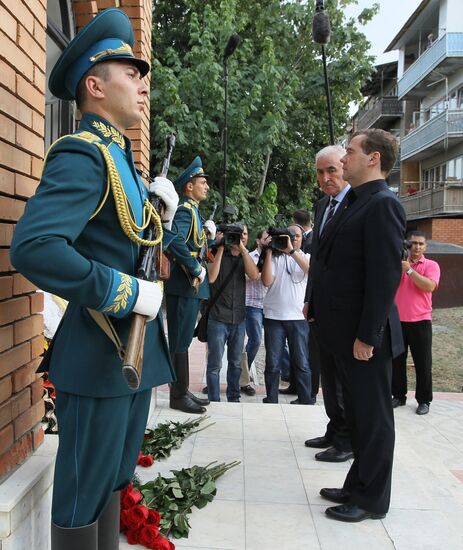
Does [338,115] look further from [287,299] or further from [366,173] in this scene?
[366,173]

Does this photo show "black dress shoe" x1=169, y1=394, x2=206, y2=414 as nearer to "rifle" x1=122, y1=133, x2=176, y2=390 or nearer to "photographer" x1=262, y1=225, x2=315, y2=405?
"photographer" x1=262, y1=225, x2=315, y2=405

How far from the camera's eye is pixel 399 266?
9.73 ft

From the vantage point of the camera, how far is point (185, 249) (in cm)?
445

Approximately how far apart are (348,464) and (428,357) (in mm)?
2162

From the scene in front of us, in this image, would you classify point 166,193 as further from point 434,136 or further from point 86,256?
point 434,136

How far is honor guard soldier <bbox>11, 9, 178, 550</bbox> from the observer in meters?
1.66

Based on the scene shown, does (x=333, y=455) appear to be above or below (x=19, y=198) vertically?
below

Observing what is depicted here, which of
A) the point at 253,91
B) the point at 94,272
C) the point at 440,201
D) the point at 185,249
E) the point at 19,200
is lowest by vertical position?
the point at 94,272

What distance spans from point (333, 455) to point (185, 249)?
1.84m

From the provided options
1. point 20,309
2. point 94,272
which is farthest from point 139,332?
point 20,309

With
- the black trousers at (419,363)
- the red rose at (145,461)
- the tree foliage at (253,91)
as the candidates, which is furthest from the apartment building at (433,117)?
the red rose at (145,461)

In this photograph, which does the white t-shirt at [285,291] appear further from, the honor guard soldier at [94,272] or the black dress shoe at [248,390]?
the honor guard soldier at [94,272]

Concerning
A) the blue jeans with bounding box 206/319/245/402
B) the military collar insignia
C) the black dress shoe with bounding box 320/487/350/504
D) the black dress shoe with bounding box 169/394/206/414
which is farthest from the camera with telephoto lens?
the military collar insignia

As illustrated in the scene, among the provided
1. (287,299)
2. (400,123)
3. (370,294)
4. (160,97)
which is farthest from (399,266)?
(400,123)
